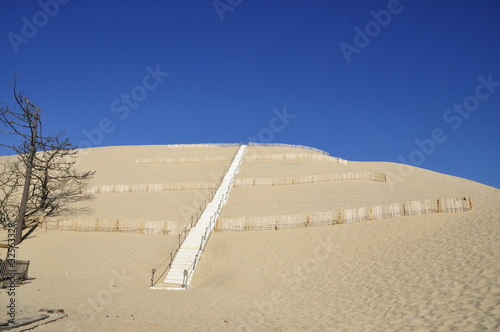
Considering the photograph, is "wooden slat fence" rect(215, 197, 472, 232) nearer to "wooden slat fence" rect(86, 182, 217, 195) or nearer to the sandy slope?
the sandy slope

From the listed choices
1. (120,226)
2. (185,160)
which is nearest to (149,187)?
(120,226)

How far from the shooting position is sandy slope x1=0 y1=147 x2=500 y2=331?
9906mm

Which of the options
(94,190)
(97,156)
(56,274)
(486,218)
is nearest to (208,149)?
(97,156)

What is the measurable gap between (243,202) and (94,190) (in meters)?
15.0

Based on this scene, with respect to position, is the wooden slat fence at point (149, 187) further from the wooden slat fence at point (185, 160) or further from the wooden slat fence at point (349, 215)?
the wooden slat fence at point (185, 160)

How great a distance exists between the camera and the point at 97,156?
55656mm

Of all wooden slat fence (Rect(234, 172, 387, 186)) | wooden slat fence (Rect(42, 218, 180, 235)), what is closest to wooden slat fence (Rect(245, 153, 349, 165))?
wooden slat fence (Rect(234, 172, 387, 186))

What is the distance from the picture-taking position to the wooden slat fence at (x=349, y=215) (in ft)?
61.9

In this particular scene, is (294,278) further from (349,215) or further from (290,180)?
(290,180)

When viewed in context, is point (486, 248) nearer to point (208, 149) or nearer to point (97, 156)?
point (208, 149)

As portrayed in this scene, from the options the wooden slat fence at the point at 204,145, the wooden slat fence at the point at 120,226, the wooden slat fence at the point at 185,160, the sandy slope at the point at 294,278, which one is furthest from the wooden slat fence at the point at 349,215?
the wooden slat fence at the point at 204,145

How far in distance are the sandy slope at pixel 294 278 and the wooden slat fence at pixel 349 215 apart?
1.68ft

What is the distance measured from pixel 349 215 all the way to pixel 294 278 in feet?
21.5

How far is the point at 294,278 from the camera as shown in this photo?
611 inches
